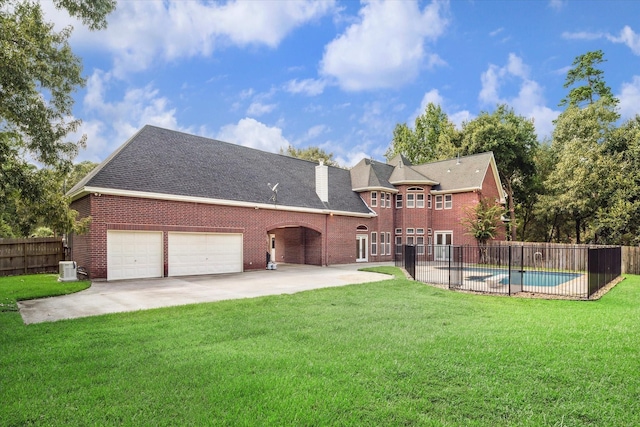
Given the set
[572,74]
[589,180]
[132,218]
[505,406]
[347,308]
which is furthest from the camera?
[572,74]

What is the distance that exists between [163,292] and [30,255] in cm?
890

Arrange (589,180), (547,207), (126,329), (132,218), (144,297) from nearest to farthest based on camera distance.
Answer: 1. (126,329)
2. (144,297)
3. (132,218)
4. (589,180)
5. (547,207)

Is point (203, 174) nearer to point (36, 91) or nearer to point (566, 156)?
point (36, 91)

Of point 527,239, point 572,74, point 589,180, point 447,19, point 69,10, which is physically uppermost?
point 572,74

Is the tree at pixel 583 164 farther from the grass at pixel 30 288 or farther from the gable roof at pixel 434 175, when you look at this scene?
the grass at pixel 30 288

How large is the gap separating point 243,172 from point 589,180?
→ 946 inches

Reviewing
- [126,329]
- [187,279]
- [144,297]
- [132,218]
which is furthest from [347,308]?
[132,218]

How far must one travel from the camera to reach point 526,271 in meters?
16.2

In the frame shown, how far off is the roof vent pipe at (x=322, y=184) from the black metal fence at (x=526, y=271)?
678 centimetres

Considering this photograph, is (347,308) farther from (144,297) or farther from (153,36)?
(153,36)

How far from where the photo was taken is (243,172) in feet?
66.9

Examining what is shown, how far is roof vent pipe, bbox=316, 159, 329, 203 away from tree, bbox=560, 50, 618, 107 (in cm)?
2679

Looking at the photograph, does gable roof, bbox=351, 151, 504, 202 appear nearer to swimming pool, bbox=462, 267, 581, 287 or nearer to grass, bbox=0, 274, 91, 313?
swimming pool, bbox=462, 267, 581, 287

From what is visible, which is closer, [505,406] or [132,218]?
[505,406]
